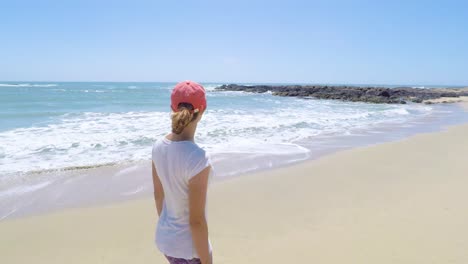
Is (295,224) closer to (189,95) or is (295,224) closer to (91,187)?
(189,95)

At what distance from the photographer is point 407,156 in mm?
8273

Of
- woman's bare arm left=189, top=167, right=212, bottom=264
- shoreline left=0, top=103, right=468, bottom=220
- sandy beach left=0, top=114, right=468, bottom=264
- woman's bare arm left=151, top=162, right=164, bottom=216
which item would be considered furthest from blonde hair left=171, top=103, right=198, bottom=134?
shoreline left=0, top=103, right=468, bottom=220

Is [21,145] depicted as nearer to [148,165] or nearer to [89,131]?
[89,131]

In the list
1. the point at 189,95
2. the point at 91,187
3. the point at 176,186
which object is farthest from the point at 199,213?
the point at 91,187

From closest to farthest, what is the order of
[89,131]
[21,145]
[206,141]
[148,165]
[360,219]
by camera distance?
[360,219] → [148,165] → [21,145] → [206,141] → [89,131]

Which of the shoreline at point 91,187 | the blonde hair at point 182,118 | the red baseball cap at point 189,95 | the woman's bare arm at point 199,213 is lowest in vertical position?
the shoreline at point 91,187

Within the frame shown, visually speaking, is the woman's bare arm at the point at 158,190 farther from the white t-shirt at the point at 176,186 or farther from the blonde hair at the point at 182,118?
the blonde hair at the point at 182,118

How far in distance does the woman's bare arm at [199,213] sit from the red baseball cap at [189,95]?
0.32 m

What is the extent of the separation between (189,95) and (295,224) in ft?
10.1

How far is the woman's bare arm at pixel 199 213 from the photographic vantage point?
1584mm

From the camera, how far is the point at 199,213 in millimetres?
1629

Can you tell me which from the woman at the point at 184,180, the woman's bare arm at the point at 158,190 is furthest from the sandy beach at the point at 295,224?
the woman at the point at 184,180

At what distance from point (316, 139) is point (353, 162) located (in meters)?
3.23

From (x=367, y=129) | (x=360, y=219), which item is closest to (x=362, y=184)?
(x=360, y=219)
